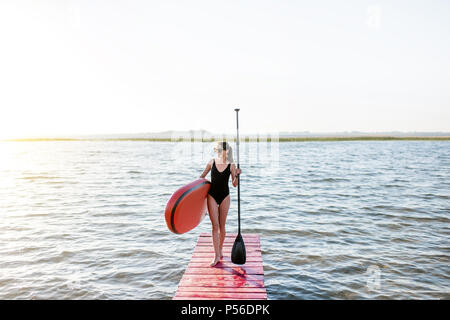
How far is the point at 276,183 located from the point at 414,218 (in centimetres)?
1088

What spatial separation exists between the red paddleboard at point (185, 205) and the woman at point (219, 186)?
0.18m

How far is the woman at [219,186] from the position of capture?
6.16m

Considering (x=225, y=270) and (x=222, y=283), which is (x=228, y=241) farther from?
(x=222, y=283)

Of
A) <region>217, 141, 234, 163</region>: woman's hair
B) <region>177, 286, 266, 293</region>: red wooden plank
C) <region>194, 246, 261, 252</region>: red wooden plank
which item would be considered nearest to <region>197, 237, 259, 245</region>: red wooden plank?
<region>194, 246, 261, 252</region>: red wooden plank

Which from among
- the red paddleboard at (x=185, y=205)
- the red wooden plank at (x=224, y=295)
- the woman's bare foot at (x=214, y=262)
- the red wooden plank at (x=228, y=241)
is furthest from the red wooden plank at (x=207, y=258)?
the red wooden plank at (x=224, y=295)

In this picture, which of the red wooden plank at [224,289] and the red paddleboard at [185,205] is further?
the red paddleboard at [185,205]

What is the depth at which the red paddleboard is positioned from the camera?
241 inches

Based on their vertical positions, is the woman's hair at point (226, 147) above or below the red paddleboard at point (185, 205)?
above

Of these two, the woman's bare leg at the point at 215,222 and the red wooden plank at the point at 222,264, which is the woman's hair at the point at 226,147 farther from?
the red wooden plank at the point at 222,264

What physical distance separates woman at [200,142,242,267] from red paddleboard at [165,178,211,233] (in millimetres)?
185

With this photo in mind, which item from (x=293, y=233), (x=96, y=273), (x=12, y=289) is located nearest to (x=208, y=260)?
(x=96, y=273)

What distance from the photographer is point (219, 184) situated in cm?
621

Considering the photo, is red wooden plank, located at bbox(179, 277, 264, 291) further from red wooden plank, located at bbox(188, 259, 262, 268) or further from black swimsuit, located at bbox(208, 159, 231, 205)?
black swimsuit, located at bbox(208, 159, 231, 205)
